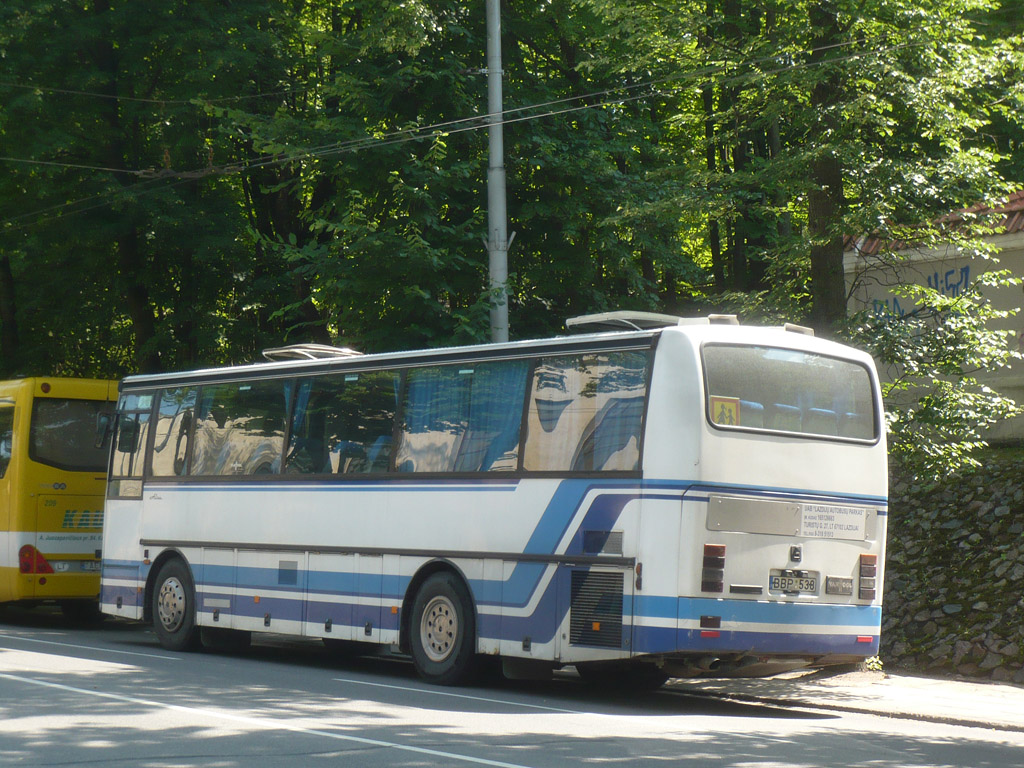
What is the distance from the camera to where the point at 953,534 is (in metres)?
17.4

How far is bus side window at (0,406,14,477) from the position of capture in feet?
63.9

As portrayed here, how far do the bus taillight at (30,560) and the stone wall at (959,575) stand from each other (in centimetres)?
1117

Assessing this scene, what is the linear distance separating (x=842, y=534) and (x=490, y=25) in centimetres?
920

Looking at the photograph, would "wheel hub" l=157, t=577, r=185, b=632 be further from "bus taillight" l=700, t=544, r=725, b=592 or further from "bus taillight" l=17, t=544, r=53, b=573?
"bus taillight" l=700, t=544, r=725, b=592

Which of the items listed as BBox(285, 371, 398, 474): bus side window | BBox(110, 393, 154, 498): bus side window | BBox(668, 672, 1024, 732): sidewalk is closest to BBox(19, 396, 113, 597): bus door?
BBox(110, 393, 154, 498): bus side window

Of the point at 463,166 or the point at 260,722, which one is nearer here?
the point at 260,722

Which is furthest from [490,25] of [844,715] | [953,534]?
[844,715]

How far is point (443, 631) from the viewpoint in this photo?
12938mm

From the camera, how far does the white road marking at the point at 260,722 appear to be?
324 inches

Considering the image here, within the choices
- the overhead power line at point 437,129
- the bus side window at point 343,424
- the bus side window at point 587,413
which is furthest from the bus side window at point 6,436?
the bus side window at point 587,413

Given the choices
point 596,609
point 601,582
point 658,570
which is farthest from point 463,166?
point 658,570

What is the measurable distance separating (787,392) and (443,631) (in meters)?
3.92

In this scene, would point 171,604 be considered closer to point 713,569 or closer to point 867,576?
point 713,569

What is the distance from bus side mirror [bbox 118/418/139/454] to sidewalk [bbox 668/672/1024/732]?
747cm
